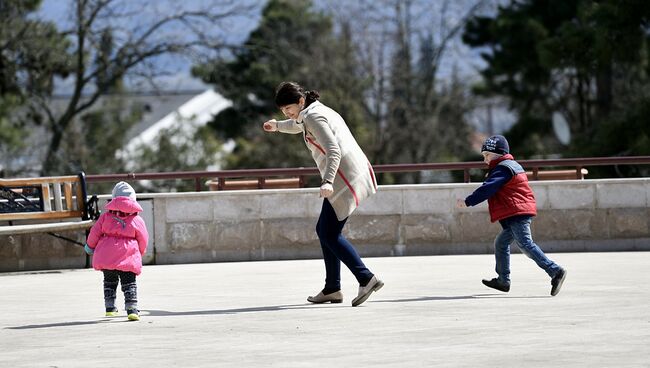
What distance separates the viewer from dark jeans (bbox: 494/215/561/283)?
31.8 ft

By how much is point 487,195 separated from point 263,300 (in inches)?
71.9

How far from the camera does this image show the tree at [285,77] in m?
38.4

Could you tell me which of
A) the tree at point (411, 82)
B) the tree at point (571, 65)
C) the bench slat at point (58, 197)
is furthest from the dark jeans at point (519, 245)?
the tree at point (411, 82)

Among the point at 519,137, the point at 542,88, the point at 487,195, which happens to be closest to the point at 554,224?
the point at 487,195

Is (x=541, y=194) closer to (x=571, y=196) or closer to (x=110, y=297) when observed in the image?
(x=571, y=196)

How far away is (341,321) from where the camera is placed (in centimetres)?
827

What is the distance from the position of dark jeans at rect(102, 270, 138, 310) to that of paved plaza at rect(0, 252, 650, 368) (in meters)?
0.12

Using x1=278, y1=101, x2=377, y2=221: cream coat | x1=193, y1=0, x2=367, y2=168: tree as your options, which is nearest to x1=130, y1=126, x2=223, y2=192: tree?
x1=193, y1=0, x2=367, y2=168: tree

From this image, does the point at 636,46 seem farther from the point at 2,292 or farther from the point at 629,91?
the point at 2,292

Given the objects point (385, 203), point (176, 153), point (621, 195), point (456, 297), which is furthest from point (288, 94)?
point (176, 153)

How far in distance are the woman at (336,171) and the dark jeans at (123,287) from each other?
4.37ft

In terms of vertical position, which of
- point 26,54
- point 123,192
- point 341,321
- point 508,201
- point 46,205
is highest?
point 26,54

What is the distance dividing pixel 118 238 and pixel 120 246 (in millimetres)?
90

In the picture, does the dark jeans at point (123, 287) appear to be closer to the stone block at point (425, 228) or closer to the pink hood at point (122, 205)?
the pink hood at point (122, 205)
